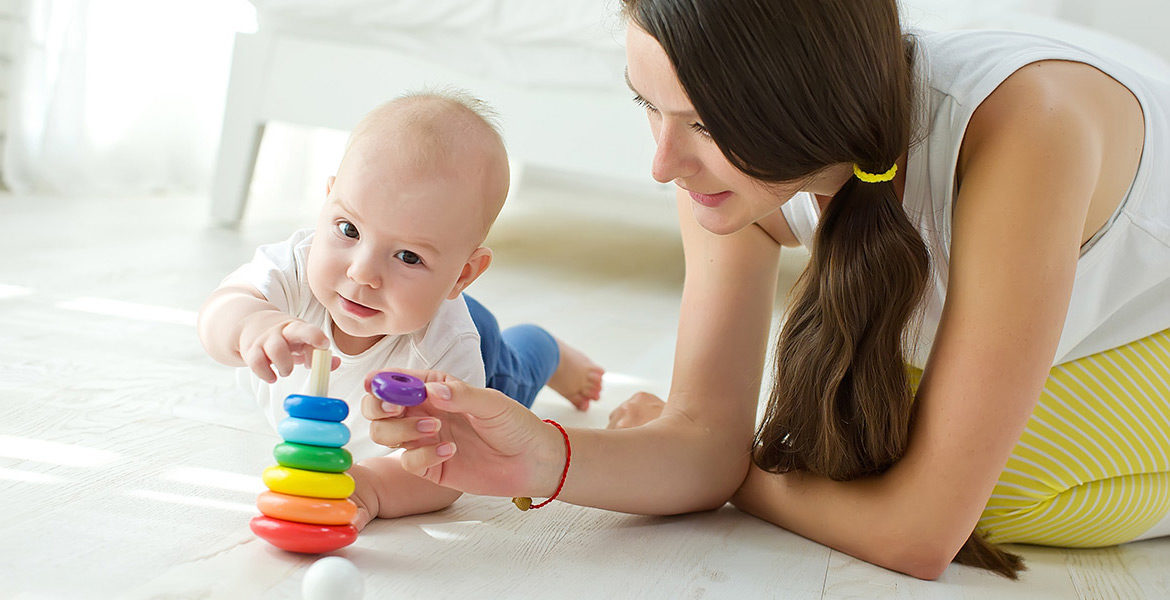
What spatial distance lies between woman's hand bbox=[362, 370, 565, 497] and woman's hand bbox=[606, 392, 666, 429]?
0.31 metres

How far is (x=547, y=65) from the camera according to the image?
2.19 meters

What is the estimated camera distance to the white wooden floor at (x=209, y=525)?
761 millimetres

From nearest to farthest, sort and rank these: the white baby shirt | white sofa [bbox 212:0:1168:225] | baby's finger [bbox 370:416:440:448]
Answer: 1. baby's finger [bbox 370:416:440:448]
2. the white baby shirt
3. white sofa [bbox 212:0:1168:225]

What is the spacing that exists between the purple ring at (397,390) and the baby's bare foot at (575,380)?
620 millimetres

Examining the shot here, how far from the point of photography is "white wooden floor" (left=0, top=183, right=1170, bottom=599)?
30.0 inches

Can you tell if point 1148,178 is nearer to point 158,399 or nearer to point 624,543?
point 624,543

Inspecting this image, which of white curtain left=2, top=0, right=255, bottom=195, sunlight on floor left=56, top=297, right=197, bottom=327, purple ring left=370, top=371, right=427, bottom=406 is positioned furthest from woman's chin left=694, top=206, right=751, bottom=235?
white curtain left=2, top=0, right=255, bottom=195

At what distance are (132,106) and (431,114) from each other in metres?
1.95

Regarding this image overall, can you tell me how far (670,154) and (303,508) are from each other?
374mm

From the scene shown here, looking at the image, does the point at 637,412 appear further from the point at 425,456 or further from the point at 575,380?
the point at 425,456

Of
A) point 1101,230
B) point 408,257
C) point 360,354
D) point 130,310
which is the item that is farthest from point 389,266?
point 130,310

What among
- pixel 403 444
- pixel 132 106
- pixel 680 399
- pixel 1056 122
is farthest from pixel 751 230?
pixel 132 106

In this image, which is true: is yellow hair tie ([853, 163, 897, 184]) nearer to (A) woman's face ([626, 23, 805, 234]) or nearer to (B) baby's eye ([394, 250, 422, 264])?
(A) woman's face ([626, 23, 805, 234])

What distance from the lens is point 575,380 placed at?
141cm
